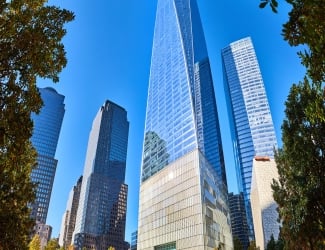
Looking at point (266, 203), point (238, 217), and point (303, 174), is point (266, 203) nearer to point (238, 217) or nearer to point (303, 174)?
point (303, 174)

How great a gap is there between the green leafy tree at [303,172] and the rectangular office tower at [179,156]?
148 feet

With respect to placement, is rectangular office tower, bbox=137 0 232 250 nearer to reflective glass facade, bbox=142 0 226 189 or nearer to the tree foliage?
reflective glass facade, bbox=142 0 226 189

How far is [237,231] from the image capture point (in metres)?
184

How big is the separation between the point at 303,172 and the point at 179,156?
69.1 metres

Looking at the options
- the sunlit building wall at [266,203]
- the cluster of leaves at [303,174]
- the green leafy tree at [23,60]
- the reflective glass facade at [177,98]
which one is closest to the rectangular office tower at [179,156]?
the reflective glass facade at [177,98]

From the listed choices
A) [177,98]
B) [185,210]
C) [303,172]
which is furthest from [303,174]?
[177,98]

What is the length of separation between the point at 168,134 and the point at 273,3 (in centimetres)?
10280

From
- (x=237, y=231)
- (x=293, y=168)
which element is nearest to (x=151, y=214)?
(x=293, y=168)

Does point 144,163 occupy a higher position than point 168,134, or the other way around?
point 168,134

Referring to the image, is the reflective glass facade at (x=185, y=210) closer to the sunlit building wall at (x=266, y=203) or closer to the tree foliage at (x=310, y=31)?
the sunlit building wall at (x=266, y=203)

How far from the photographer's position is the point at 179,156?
285ft

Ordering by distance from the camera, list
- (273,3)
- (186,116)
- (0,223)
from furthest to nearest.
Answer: (186,116)
(0,223)
(273,3)

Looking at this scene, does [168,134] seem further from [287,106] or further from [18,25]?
[18,25]

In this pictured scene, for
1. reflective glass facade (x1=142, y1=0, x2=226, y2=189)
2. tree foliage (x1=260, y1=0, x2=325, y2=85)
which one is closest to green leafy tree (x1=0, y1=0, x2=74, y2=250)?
tree foliage (x1=260, y1=0, x2=325, y2=85)
